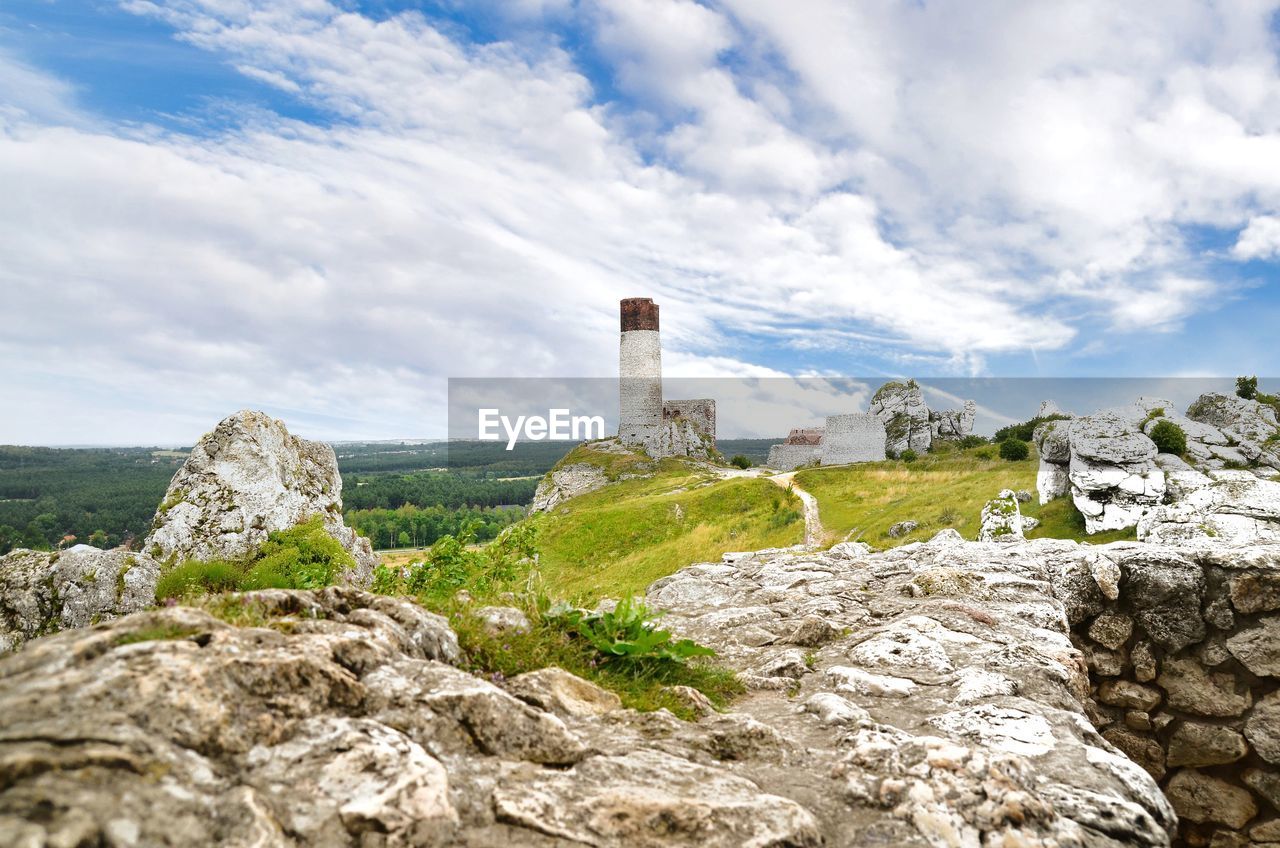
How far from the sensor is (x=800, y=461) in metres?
92.5

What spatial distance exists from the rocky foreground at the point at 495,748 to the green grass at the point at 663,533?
24266 millimetres

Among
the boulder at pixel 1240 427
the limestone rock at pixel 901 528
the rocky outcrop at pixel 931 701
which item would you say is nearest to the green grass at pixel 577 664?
the rocky outcrop at pixel 931 701

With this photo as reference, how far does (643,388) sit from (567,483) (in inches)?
697

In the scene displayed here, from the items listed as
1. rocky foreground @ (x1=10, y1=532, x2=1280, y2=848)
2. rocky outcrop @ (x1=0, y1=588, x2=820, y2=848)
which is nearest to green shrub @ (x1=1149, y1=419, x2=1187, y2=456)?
rocky foreground @ (x1=10, y1=532, x2=1280, y2=848)

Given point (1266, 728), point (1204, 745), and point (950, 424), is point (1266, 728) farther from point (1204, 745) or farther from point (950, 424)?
point (950, 424)

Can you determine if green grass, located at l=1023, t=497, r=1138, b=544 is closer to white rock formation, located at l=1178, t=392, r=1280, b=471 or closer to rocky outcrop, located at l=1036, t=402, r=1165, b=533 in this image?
rocky outcrop, located at l=1036, t=402, r=1165, b=533

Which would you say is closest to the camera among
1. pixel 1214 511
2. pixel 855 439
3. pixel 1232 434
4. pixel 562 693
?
pixel 562 693

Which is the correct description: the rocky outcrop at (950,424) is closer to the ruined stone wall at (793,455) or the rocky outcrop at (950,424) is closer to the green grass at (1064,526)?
the ruined stone wall at (793,455)

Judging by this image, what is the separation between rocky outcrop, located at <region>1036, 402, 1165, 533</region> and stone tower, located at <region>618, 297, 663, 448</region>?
204 feet

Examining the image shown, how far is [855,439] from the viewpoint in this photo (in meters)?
66.9

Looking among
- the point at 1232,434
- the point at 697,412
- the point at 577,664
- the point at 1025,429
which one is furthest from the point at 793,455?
the point at 577,664

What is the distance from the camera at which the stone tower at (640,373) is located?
85688 mm

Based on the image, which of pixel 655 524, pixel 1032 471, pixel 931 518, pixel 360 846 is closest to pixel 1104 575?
pixel 360 846

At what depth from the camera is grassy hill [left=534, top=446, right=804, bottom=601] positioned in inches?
1319
